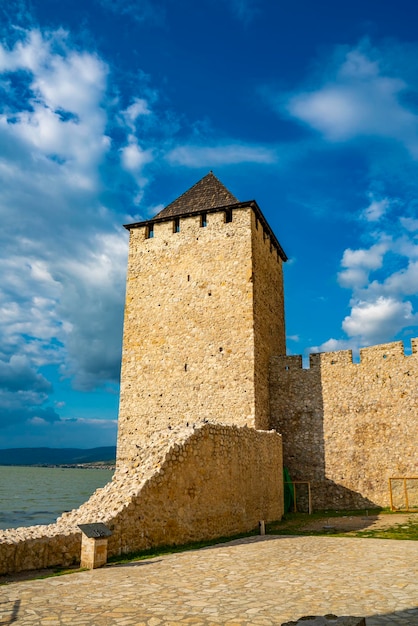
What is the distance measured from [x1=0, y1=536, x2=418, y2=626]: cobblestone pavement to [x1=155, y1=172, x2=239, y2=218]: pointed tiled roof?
1379 centimetres

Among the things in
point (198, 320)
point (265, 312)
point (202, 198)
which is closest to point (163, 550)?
point (198, 320)

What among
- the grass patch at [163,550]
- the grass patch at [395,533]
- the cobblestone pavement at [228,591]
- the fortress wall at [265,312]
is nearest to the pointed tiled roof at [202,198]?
the fortress wall at [265,312]

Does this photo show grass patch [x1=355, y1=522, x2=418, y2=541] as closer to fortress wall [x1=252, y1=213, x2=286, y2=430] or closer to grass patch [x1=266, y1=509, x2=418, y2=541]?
grass patch [x1=266, y1=509, x2=418, y2=541]

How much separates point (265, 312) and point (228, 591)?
543 inches

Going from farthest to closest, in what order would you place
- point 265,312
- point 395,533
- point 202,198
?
point 202,198
point 265,312
point 395,533

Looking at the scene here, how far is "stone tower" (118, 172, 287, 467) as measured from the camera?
16.9 metres

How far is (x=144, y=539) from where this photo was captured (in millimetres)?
8383

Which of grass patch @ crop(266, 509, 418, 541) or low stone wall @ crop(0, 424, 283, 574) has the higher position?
low stone wall @ crop(0, 424, 283, 574)

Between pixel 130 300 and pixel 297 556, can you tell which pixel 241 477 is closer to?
pixel 297 556

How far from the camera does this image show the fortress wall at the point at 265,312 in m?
17.2

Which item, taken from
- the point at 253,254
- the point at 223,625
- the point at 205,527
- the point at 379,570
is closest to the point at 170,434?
the point at 205,527

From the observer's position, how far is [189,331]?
17859mm

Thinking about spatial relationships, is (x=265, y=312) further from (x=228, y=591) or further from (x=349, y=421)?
(x=228, y=591)

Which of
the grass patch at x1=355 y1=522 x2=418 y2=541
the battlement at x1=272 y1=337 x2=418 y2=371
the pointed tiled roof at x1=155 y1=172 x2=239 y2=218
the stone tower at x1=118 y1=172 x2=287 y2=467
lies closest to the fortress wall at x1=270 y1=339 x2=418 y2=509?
the battlement at x1=272 y1=337 x2=418 y2=371
